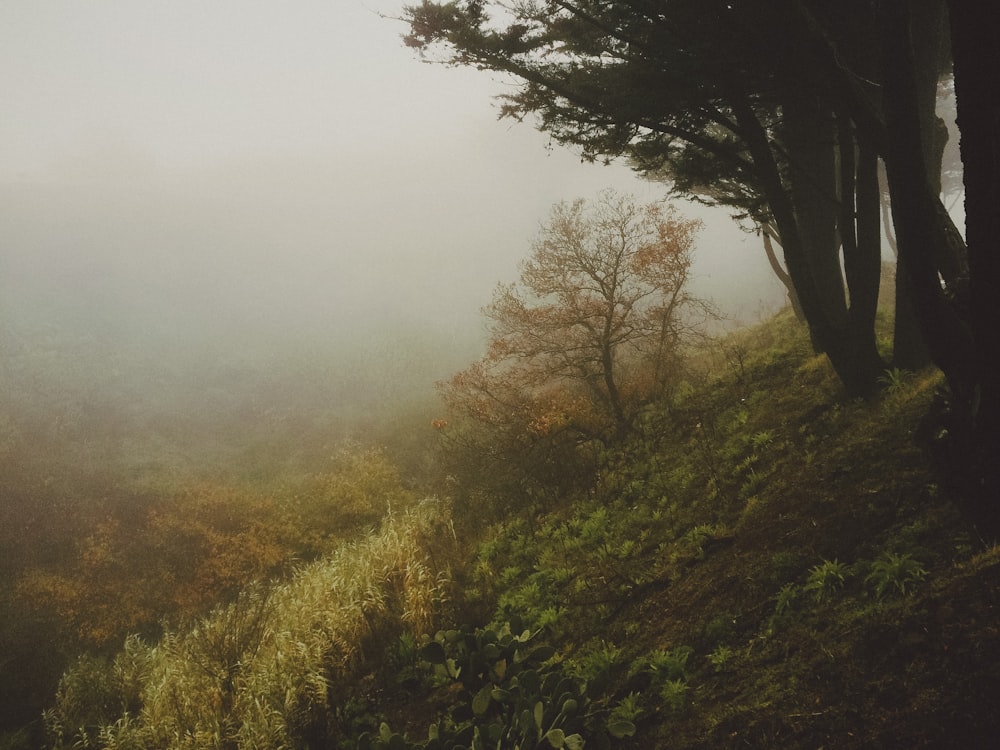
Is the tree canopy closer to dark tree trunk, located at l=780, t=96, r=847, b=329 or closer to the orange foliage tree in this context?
dark tree trunk, located at l=780, t=96, r=847, b=329

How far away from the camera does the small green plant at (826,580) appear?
3795 mm

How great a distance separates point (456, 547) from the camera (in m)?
9.64

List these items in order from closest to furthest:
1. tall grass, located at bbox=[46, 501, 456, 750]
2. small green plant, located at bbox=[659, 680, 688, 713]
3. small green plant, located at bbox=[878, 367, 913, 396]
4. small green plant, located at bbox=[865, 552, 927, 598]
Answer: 1. small green plant, located at bbox=[865, 552, 927, 598]
2. small green plant, located at bbox=[659, 680, 688, 713]
3. tall grass, located at bbox=[46, 501, 456, 750]
4. small green plant, located at bbox=[878, 367, 913, 396]

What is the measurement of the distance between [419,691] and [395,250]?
4760 centimetres

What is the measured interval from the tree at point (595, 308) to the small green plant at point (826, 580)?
28.0ft

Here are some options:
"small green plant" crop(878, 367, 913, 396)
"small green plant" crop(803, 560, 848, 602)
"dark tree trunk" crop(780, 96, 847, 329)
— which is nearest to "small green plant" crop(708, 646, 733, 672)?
"small green plant" crop(803, 560, 848, 602)

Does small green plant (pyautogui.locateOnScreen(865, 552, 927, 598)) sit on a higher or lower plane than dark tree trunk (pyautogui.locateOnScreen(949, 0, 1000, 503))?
lower

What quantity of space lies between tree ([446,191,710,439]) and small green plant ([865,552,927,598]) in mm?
8879

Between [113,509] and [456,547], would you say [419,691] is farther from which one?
[113,509]

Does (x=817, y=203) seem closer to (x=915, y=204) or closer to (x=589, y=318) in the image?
(x=589, y=318)

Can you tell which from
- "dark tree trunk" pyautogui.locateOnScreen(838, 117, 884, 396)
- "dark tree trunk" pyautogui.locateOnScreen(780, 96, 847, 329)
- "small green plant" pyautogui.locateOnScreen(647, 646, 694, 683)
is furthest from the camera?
"dark tree trunk" pyautogui.locateOnScreen(780, 96, 847, 329)

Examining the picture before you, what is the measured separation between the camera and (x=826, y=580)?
12.8 ft

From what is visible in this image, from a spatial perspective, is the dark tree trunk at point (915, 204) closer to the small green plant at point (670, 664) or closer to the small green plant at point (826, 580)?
the small green plant at point (826, 580)

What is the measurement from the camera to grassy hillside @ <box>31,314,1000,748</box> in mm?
2840
